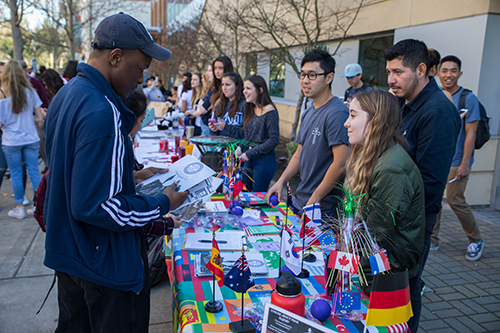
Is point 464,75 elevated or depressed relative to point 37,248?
elevated

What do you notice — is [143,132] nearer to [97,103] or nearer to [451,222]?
[451,222]

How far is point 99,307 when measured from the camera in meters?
1.55

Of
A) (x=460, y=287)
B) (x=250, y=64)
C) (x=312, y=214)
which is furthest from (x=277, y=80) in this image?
(x=312, y=214)

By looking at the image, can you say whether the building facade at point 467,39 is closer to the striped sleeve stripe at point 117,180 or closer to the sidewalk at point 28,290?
the sidewalk at point 28,290

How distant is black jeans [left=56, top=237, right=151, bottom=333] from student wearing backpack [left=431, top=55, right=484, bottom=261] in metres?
3.73

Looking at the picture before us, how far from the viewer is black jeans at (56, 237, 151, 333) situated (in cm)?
152

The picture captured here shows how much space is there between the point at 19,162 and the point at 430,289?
17.2 ft

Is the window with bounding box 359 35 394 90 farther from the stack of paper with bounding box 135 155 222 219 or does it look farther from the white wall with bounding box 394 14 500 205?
the stack of paper with bounding box 135 155 222 219

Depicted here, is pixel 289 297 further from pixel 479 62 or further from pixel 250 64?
pixel 250 64

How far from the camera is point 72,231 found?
141cm

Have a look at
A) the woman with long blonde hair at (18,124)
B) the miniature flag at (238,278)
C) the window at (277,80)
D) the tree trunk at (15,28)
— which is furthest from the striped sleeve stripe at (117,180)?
the window at (277,80)

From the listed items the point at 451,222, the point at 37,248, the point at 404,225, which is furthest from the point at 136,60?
the point at 451,222

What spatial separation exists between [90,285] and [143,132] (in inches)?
224

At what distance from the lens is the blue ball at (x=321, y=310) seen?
61.1 inches
